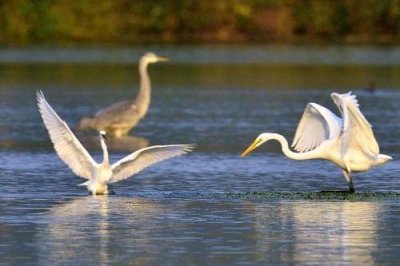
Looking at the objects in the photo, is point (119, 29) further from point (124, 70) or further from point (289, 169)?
point (289, 169)

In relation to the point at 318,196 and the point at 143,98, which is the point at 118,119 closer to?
the point at 143,98

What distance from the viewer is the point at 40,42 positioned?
6044 centimetres

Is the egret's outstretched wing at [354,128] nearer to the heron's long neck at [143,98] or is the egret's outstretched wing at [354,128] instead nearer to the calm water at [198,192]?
the calm water at [198,192]

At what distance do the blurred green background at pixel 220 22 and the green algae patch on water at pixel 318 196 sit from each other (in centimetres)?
4564

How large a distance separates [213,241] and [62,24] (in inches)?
1925

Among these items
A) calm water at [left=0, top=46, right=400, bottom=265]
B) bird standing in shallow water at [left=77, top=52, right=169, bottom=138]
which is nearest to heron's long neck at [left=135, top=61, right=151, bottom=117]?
bird standing in shallow water at [left=77, top=52, right=169, bottom=138]

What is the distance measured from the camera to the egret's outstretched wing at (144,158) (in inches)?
599

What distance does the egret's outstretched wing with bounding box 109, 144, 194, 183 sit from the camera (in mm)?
15219

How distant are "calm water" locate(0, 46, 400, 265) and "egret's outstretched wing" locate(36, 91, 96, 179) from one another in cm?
27

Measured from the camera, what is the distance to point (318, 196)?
14852 millimetres

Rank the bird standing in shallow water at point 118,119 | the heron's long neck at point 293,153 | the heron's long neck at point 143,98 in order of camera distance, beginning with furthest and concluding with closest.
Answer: the heron's long neck at point 143,98 → the bird standing in shallow water at point 118,119 → the heron's long neck at point 293,153

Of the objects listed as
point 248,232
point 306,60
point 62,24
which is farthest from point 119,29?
point 248,232

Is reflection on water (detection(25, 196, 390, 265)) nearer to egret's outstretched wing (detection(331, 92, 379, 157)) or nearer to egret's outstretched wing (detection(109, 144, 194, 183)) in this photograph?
egret's outstretched wing (detection(109, 144, 194, 183))

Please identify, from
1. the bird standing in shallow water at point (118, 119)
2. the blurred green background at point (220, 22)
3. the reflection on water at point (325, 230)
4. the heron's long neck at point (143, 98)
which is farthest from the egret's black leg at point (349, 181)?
the blurred green background at point (220, 22)
